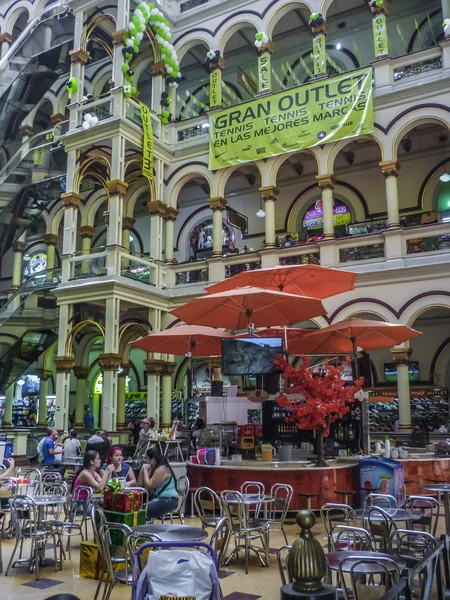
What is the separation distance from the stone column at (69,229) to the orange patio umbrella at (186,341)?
18.0 feet

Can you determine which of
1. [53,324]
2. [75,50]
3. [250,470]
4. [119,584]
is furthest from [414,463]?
[75,50]

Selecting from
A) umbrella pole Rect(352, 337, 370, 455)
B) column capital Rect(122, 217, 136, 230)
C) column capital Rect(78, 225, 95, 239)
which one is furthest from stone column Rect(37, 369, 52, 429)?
umbrella pole Rect(352, 337, 370, 455)

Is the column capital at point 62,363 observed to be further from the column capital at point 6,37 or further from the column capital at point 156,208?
the column capital at point 6,37

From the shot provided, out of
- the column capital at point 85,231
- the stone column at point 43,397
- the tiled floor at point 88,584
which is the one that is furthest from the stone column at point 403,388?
the stone column at point 43,397

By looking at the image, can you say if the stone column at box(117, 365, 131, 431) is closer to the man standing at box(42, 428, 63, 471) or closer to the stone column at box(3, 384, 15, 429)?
the stone column at box(3, 384, 15, 429)

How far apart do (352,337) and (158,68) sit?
434 inches

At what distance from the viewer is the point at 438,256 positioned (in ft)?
43.1

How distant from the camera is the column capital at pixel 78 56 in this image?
55.3 feet

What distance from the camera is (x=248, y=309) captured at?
969 cm

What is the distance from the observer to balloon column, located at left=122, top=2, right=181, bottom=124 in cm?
1591

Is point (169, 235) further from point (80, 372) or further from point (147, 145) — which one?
point (80, 372)

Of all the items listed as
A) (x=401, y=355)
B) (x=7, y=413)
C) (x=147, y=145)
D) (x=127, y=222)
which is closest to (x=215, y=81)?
(x=147, y=145)

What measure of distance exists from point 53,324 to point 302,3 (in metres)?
11.3

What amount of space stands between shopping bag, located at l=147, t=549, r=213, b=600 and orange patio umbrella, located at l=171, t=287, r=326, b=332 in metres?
5.80
